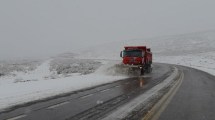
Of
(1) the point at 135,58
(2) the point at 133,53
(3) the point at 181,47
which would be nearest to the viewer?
(1) the point at 135,58

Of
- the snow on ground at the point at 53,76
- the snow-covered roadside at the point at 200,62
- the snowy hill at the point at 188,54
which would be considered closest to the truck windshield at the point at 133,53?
the snow on ground at the point at 53,76

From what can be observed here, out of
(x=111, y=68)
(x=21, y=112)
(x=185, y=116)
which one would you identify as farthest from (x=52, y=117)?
(x=111, y=68)

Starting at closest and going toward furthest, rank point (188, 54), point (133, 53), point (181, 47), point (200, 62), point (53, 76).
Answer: point (133, 53) → point (53, 76) → point (200, 62) → point (188, 54) → point (181, 47)

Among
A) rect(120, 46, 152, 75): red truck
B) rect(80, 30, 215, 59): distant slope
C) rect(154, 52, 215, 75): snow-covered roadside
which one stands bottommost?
rect(154, 52, 215, 75): snow-covered roadside

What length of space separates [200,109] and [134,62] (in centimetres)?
1873

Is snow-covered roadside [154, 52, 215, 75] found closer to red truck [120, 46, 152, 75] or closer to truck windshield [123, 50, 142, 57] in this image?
red truck [120, 46, 152, 75]

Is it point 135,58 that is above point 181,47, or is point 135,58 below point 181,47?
below

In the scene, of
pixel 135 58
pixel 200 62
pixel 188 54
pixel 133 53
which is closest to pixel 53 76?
pixel 133 53

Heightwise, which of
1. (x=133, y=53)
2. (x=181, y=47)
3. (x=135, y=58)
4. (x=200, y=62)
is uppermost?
(x=181, y=47)

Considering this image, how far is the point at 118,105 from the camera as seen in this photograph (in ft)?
33.8

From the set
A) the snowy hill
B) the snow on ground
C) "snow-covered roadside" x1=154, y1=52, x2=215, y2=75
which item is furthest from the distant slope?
the snow on ground

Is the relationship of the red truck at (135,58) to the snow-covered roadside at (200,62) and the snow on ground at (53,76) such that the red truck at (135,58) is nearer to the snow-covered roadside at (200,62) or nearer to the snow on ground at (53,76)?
the snow on ground at (53,76)

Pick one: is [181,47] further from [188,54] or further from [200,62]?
[200,62]

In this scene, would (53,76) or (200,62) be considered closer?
(53,76)
